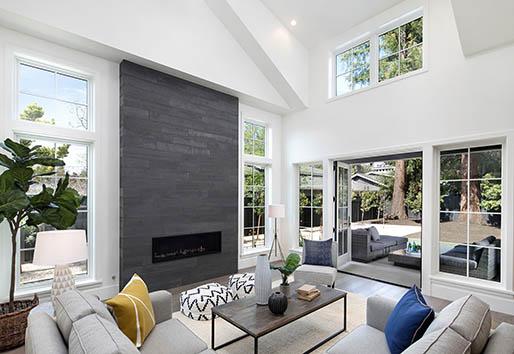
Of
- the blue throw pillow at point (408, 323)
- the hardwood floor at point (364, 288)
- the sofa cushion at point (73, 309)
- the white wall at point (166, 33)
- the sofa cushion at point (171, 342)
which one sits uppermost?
the white wall at point (166, 33)

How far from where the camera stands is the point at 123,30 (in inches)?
153

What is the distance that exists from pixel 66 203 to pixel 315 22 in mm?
5248

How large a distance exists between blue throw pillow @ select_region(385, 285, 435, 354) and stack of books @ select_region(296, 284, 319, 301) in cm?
103

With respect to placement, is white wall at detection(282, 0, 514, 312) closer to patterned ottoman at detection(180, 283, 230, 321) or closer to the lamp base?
patterned ottoman at detection(180, 283, 230, 321)

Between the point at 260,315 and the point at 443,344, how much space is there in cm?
159

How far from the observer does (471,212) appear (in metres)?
4.06

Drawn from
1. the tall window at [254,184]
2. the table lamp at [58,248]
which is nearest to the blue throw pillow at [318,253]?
the tall window at [254,184]

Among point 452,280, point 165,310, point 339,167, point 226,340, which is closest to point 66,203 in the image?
point 165,310

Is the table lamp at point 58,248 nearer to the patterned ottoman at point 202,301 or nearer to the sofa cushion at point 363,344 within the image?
the patterned ottoman at point 202,301

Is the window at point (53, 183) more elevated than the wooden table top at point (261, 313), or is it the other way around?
the window at point (53, 183)

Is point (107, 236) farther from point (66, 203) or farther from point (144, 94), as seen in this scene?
point (144, 94)

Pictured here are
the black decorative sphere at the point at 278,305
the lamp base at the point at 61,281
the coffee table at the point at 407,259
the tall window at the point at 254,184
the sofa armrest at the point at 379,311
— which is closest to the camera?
the sofa armrest at the point at 379,311

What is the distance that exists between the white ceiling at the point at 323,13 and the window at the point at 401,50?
0.48m

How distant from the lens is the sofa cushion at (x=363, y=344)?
6.31 feet
